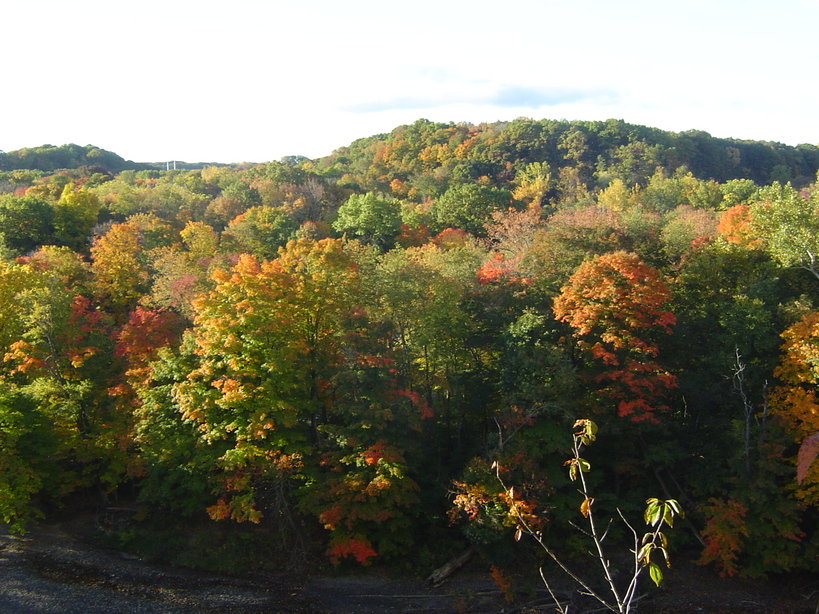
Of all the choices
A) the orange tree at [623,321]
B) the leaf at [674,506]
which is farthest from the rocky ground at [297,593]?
the leaf at [674,506]

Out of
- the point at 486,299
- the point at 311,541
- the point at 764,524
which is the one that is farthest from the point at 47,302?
the point at 764,524

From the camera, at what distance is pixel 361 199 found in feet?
147

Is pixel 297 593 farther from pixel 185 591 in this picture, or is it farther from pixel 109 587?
pixel 109 587

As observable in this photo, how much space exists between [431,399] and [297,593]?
846 centimetres

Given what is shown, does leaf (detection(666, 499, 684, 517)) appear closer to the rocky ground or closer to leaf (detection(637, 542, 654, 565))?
leaf (detection(637, 542, 654, 565))

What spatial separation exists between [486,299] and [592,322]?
486 cm

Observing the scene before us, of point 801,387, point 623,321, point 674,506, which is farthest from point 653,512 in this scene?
point 801,387

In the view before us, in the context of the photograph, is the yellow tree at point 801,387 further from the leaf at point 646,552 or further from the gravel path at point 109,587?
the leaf at point 646,552

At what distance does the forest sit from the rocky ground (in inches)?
30.8

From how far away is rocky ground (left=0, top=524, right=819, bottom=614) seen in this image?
59.1 ft

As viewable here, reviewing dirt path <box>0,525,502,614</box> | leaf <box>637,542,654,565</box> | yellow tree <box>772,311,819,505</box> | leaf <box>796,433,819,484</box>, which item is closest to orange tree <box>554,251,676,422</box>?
yellow tree <box>772,311,819,505</box>

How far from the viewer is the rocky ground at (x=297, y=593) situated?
1802 centimetres

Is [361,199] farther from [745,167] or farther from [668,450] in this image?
[745,167]

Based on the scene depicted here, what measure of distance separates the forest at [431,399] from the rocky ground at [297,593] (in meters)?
0.78
